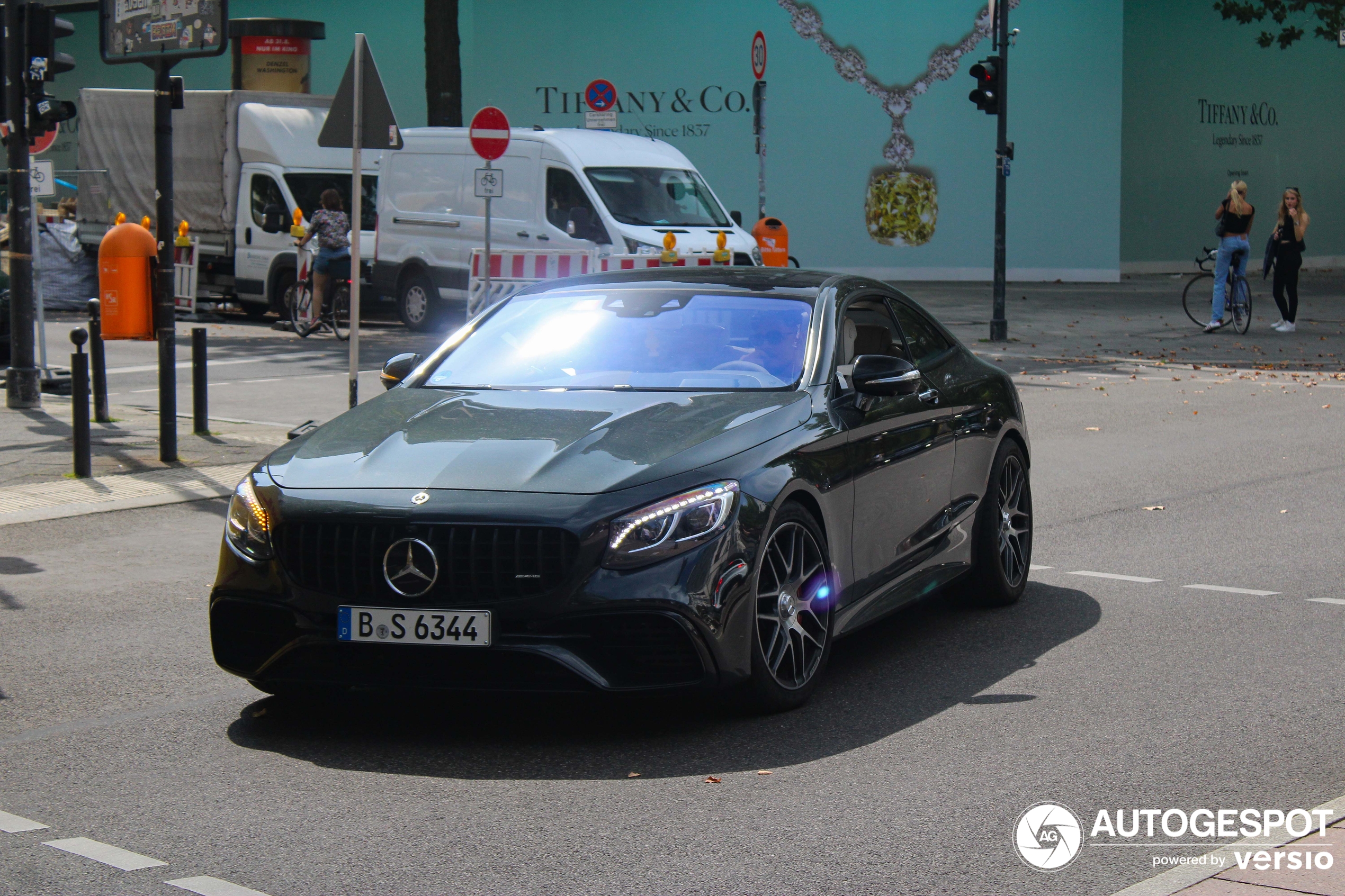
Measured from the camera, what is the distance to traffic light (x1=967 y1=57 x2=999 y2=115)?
71.5 feet

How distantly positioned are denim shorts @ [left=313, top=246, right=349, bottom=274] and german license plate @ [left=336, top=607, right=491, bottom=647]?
1745 centimetres

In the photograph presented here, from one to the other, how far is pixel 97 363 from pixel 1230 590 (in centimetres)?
867

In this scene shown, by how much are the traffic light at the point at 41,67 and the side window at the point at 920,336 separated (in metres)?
9.35

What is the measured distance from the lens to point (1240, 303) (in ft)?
76.4

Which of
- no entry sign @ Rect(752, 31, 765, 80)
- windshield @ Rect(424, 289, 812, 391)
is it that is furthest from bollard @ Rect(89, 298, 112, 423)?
no entry sign @ Rect(752, 31, 765, 80)

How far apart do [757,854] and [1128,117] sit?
33.5 meters

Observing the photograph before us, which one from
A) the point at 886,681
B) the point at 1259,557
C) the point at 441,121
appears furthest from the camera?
the point at 441,121

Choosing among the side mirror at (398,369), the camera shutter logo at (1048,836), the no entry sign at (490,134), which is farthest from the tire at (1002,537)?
the no entry sign at (490,134)

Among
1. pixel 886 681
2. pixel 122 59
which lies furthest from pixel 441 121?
pixel 886 681

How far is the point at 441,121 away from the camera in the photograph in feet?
87.8

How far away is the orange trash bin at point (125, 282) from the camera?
1404 centimetres

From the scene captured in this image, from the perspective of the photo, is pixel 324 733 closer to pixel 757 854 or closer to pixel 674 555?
pixel 674 555

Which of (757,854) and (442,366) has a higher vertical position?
(442,366)

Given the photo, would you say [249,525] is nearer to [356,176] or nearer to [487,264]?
[356,176]
